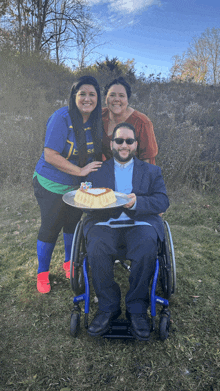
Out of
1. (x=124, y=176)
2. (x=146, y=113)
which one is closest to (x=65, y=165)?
(x=124, y=176)

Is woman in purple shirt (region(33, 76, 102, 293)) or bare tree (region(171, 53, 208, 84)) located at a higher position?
bare tree (region(171, 53, 208, 84))

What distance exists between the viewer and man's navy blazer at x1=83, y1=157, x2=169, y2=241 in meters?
2.29

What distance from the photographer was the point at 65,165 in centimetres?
238

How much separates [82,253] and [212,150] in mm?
5724

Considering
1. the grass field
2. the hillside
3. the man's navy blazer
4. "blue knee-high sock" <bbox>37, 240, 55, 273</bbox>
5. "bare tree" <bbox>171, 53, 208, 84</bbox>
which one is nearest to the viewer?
the grass field

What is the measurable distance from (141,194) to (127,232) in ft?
1.38

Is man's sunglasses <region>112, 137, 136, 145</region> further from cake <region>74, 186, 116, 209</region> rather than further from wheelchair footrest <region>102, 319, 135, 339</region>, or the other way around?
wheelchair footrest <region>102, 319, 135, 339</region>

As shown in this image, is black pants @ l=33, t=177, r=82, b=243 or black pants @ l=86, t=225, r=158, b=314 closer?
black pants @ l=86, t=225, r=158, b=314

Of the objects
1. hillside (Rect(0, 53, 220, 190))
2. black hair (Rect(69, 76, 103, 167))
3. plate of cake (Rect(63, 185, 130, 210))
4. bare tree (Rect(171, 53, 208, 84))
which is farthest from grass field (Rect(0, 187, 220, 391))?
bare tree (Rect(171, 53, 208, 84))

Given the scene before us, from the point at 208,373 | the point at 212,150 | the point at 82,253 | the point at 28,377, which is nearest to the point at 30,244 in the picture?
the point at 82,253

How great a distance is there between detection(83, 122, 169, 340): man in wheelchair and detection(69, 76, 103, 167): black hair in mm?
196

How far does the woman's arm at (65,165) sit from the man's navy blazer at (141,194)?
11cm

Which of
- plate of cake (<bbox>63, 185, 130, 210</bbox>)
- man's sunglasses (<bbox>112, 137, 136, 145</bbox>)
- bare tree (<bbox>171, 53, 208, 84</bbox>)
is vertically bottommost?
plate of cake (<bbox>63, 185, 130, 210</bbox>)

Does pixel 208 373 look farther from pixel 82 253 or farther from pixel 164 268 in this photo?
pixel 82 253
